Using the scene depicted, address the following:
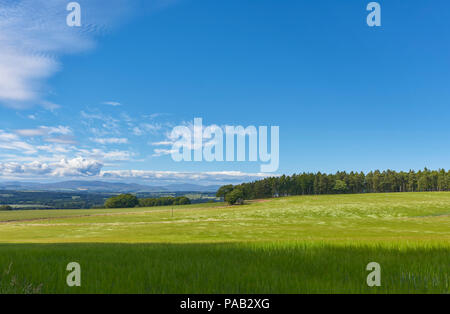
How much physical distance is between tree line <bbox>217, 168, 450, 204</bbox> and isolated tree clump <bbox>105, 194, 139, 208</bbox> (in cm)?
8408

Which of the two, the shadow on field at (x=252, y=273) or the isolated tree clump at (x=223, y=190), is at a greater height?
the shadow on field at (x=252, y=273)

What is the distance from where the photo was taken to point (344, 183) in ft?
587

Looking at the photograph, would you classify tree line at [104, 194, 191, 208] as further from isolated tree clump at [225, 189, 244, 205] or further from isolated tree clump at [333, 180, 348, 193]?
isolated tree clump at [333, 180, 348, 193]

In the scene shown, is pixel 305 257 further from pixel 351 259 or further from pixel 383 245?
pixel 383 245

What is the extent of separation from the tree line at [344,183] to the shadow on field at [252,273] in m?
169

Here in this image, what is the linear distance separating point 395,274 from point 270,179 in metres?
188

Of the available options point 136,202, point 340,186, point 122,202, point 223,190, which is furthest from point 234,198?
point 122,202

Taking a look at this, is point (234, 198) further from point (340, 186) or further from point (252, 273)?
point (252, 273)

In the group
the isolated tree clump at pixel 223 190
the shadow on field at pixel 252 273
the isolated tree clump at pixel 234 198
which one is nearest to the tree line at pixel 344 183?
the isolated tree clump at pixel 223 190

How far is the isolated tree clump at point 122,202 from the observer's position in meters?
181

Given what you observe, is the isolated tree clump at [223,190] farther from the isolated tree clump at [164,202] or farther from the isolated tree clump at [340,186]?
the isolated tree clump at [340,186]

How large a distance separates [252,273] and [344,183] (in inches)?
7655
